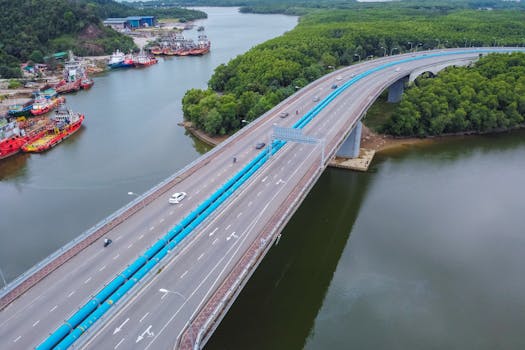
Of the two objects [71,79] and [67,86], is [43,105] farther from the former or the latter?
[71,79]

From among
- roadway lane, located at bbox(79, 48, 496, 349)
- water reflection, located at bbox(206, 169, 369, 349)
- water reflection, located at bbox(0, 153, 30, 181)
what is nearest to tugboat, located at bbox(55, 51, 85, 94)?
water reflection, located at bbox(0, 153, 30, 181)

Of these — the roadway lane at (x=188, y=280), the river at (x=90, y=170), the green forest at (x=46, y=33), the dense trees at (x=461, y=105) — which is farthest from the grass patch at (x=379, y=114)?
the green forest at (x=46, y=33)

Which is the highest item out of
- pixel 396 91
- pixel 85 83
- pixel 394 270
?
pixel 396 91

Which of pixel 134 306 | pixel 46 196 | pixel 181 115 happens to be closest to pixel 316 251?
pixel 134 306

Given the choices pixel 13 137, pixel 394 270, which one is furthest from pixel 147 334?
pixel 13 137

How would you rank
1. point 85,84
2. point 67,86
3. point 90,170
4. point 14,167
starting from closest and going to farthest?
point 90,170, point 14,167, point 67,86, point 85,84

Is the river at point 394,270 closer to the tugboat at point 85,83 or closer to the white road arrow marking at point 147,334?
the white road arrow marking at point 147,334

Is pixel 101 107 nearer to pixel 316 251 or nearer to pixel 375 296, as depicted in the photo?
pixel 316 251
